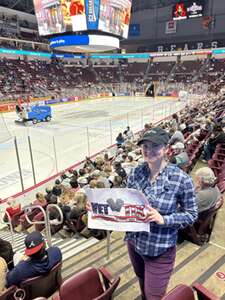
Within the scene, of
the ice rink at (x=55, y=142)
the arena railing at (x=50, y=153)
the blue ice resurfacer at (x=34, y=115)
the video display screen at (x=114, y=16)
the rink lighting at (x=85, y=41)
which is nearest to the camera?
the arena railing at (x=50, y=153)

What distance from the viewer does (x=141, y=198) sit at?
83.7 inches

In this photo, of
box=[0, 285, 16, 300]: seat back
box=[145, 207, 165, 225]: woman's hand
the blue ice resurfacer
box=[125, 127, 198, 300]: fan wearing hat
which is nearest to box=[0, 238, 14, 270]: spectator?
box=[0, 285, 16, 300]: seat back

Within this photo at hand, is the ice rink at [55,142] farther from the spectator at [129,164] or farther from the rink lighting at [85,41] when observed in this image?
the rink lighting at [85,41]

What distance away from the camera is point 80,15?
79.2 feet

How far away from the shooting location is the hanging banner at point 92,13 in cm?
2358

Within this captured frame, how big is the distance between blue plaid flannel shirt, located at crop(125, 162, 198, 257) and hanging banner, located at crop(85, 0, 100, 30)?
81.8 ft

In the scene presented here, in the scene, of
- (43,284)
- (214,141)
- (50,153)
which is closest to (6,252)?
(43,284)

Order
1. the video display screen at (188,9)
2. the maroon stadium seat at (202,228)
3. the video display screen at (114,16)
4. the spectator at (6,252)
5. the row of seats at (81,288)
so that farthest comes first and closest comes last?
1. the video display screen at (188,9)
2. the video display screen at (114,16)
3. the maroon stadium seat at (202,228)
4. the spectator at (6,252)
5. the row of seats at (81,288)

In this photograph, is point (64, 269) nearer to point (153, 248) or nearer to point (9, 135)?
point (153, 248)

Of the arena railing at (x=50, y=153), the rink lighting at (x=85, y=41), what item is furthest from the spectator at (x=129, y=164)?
the rink lighting at (x=85, y=41)

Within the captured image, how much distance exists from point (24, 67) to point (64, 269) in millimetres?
47764

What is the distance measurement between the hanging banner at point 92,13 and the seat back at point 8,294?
2517cm

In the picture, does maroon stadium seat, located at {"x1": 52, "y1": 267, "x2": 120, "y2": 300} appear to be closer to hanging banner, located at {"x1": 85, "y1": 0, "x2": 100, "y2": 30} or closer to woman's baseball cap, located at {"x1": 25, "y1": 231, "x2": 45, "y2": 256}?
woman's baseball cap, located at {"x1": 25, "y1": 231, "x2": 45, "y2": 256}

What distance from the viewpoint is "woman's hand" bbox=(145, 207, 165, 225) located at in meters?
2.08
